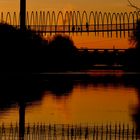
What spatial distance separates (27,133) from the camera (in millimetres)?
29141

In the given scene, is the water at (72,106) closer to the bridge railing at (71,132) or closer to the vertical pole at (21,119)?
the vertical pole at (21,119)

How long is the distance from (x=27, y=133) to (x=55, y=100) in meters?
19.4

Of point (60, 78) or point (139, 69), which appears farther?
point (139, 69)

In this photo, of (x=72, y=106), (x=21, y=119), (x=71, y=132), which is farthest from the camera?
(x=72, y=106)

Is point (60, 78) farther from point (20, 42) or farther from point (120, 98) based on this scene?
point (120, 98)

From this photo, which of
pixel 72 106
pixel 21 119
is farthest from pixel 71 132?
pixel 72 106

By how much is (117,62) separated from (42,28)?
3619 cm

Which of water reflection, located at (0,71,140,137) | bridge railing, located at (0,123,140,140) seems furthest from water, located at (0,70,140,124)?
bridge railing, located at (0,123,140,140)

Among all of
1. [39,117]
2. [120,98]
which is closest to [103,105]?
[120,98]

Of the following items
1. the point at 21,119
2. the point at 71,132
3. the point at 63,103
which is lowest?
the point at 63,103

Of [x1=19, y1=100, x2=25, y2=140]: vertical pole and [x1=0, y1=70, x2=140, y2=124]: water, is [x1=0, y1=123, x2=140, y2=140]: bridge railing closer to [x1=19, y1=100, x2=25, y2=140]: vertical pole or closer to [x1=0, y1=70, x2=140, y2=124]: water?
[x1=19, y1=100, x2=25, y2=140]: vertical pole

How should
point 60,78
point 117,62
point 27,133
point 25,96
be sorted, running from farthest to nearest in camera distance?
point 117,62 < point 60,78 < point 25,96 < point 27,133

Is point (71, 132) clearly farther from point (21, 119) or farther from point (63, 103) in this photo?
point (63, 103)

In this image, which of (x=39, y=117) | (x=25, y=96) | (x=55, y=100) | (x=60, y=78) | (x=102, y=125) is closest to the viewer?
(x=102, y=125)
